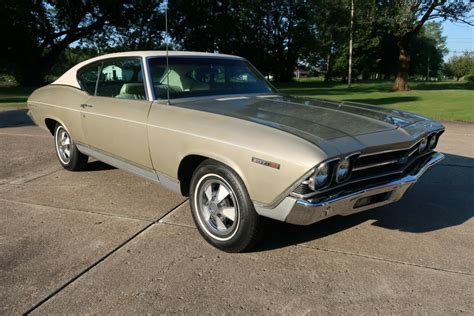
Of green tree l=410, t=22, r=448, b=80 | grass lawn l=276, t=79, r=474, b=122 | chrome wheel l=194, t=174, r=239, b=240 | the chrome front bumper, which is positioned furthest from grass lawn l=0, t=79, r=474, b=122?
green tree l=410, t=22, r=448, b=80

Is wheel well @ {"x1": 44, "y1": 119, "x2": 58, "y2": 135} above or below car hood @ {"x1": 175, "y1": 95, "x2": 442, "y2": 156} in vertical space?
below

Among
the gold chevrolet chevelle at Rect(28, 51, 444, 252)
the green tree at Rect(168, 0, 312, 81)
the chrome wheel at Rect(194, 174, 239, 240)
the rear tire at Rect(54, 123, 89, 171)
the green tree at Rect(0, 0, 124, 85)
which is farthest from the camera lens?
the green tree at Rect(168, 0, 312, 81)

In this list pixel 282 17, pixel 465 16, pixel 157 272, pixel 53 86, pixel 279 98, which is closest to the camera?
pixel 157 272

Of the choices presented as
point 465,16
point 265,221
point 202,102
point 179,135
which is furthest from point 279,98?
point 465,16

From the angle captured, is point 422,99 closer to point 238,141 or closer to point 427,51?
Answer: point 238,141

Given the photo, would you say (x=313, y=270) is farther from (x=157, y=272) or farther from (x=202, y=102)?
(x=202, y=102)

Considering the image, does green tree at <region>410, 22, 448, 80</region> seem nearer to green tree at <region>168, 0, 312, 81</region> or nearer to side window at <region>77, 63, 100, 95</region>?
green tree at <region>168, 0, 312, 81</region>

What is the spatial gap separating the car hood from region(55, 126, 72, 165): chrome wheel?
2437mm

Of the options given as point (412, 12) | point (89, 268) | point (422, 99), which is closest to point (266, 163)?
point (89, 268)

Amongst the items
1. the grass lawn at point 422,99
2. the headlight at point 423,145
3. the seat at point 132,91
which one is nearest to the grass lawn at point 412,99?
the grass lawn at point 422,99

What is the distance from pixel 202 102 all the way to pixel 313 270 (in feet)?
5.80

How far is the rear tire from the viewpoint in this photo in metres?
5.23

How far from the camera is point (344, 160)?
2701 millimetres

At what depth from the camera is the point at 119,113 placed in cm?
403
